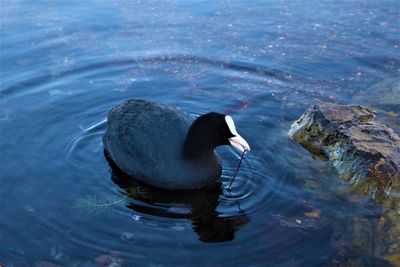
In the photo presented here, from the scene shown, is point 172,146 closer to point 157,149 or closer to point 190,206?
point 157,149

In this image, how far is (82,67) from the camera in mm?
8719

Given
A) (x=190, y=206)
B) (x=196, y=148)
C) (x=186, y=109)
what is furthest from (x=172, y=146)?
(x=186, y=109)

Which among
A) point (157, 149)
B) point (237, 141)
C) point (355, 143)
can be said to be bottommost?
point (355, 143)

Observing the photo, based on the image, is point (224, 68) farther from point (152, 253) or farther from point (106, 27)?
point (152, 253)

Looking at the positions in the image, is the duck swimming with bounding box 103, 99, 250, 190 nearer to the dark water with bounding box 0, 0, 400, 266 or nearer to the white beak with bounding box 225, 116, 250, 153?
the white beak with bounding box 225, 116, 250, 153

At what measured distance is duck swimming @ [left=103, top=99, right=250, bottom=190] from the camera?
223 inches

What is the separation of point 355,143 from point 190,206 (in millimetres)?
1992

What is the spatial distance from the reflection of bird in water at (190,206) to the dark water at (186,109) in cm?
2

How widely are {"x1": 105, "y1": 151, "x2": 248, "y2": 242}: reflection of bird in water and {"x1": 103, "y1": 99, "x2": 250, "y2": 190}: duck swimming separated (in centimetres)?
8

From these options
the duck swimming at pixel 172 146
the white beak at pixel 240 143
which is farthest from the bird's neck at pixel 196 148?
the white beak at pixel 240 143

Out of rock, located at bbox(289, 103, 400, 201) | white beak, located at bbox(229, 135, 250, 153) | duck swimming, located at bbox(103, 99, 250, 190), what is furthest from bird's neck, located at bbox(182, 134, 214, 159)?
rock, located at bbox(289, 103, 400, 201)

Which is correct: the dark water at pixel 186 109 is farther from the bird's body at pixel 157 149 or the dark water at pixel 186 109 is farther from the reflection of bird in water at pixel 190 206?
the bird's body at pixel 157 149

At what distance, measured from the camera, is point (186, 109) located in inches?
297

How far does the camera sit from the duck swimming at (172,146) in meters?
5.67
